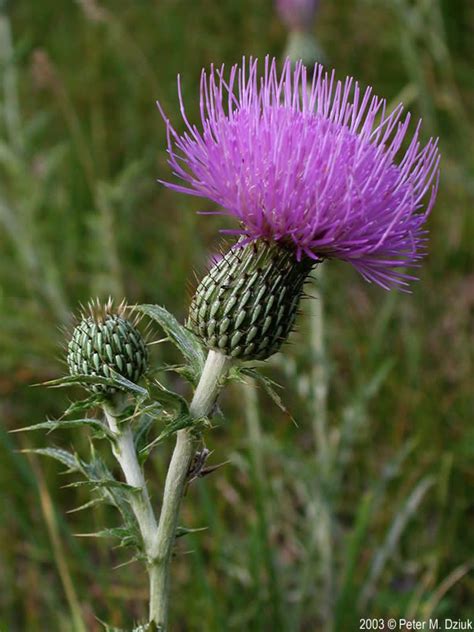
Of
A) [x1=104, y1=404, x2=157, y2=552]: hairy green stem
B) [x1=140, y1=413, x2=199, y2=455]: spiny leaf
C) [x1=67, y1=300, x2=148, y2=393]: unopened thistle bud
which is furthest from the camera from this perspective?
[x1=67, y1=300, x2=148, y2=393]: unopened thistle bud

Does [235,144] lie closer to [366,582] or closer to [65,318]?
[366,582]

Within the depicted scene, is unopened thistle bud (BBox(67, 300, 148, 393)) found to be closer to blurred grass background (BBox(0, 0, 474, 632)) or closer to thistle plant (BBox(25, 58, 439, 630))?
thistle plant (BBox(25, 58, 439, 630))

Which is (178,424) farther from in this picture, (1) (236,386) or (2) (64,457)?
(1) (236,386)

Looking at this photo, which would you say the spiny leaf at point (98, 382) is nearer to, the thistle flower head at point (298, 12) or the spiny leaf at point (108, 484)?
the spiny leaf at point (108, 484)

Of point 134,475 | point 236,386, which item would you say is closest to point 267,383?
point 134,475

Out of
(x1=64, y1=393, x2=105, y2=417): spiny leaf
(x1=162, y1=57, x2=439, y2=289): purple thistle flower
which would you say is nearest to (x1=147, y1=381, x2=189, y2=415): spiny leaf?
(x1=64, y1=393, x2=105, y2=417): spiny leaf

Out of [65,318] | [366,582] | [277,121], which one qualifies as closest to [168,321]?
[277,121]
